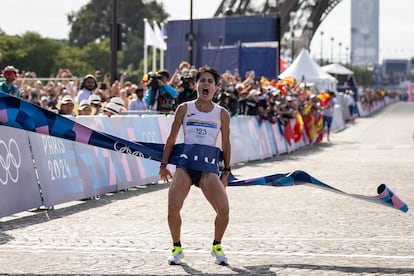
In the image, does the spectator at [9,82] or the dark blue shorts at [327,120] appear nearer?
the spectator at [9,82]

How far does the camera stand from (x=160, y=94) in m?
20.3

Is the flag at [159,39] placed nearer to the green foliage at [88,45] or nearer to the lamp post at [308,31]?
the lamp post at [308,31]

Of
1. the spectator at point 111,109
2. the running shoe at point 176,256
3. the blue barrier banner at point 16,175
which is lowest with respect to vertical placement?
the running shoe at point 176,256

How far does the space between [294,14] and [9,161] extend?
5779 cm

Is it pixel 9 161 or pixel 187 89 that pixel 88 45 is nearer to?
pixel 187 89

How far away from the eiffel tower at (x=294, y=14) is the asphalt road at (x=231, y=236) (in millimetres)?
50759

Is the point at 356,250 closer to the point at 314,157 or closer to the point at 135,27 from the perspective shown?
the point at 314,157

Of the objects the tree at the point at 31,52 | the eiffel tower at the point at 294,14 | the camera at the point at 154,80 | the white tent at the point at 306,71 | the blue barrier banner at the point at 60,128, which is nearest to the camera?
the blue barrier banner at the point at 60,128

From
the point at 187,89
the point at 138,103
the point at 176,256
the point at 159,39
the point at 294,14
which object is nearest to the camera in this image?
the point at 176,256

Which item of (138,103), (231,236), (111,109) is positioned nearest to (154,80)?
(138,103)

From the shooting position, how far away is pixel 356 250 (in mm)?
10062

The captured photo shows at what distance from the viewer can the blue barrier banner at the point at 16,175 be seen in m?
12.5

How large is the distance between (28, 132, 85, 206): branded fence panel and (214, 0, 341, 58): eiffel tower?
51335 mm

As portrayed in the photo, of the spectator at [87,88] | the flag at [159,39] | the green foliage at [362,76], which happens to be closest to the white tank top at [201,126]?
the spectator at [87,88]
